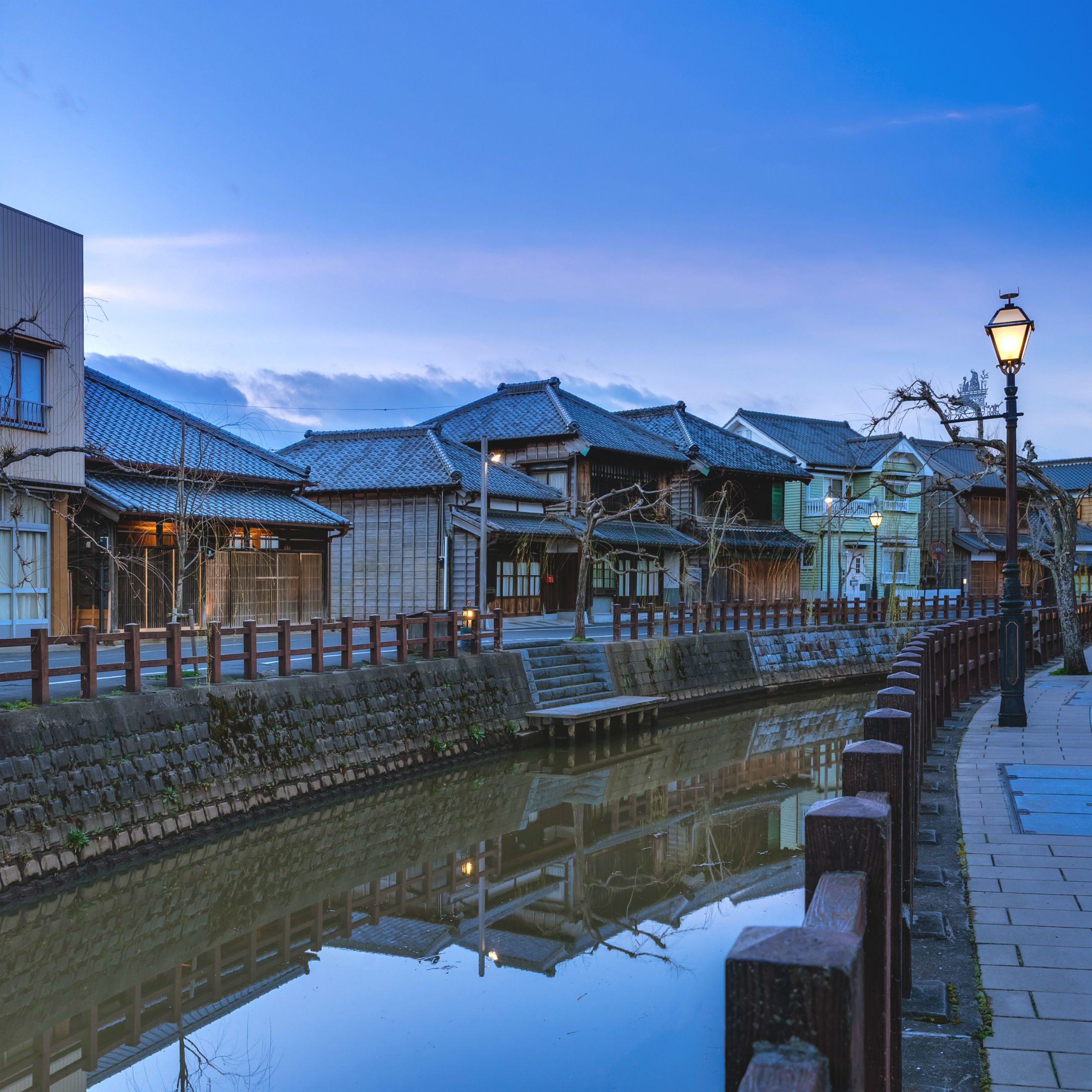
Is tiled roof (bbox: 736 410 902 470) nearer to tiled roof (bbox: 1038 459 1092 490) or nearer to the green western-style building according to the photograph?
the green western-style building

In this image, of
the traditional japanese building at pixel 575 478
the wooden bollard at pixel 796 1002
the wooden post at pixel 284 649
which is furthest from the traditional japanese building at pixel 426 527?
the wooden bollard at pixel 796 1002

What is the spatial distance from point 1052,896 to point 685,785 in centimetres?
1022

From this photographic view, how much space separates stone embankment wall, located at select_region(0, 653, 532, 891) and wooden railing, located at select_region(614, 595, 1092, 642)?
694cm

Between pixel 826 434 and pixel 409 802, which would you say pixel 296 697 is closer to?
pixel 409 802

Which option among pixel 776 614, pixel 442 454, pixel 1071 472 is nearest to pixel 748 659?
pixel 776 614

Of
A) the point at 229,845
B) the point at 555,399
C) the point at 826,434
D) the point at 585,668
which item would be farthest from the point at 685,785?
the point at 826,434

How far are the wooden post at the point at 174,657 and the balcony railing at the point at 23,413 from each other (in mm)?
6642

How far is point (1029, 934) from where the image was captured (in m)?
5.27

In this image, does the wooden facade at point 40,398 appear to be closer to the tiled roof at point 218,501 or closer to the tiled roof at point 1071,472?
the tiled roof at point 218,501

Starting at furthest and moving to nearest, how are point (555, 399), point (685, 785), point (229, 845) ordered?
1. point (555, 399)
2. point (685, 785)
3. point (229, 845)

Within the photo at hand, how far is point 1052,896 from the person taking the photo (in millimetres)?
5812

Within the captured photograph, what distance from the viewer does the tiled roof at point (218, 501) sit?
19.8 meters

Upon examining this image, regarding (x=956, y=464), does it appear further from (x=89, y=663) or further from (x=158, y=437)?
(x=89, y=663)

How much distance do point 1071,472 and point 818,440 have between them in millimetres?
21715
